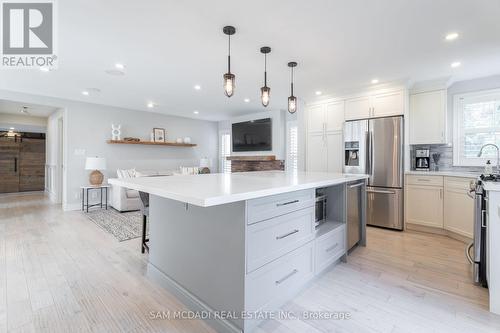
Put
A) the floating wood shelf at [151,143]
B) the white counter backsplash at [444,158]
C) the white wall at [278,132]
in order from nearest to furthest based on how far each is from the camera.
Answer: the white counter backsplash at [444,158] < the floating wood shelf at [151,143] < the white wall at [278,132]

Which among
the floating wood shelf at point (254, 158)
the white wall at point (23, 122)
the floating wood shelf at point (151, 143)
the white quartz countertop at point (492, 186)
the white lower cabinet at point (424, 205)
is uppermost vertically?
the white wall at point (23, 122)

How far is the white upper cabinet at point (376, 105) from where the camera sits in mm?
3828

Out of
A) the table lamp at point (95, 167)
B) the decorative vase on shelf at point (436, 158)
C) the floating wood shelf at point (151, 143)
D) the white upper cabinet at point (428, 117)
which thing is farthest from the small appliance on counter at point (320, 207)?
the floating wood shelf at point (151, 143)

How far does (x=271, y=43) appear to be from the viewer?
2.64 meters

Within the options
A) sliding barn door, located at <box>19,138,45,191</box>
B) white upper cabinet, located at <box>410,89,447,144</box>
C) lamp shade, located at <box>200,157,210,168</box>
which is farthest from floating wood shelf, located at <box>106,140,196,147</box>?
white upper cabinet, located at <box>410,89,447,144</box>

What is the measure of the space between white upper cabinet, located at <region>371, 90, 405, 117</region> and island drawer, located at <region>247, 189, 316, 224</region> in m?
2.72

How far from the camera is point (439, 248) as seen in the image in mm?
3039

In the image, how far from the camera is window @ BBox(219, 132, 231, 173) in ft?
26.4

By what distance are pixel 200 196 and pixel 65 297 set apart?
5.60 ft

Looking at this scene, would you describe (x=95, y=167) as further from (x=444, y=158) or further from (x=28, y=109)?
(x=444, y=158)

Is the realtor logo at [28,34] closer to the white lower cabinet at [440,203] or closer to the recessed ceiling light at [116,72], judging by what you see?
the recessed ceiling light at [116,72]

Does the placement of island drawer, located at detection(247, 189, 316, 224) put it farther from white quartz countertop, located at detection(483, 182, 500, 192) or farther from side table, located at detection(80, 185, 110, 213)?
side table, located at detection(80, 185, 110, 213)

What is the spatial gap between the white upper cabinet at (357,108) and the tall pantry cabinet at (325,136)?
0.36 feet

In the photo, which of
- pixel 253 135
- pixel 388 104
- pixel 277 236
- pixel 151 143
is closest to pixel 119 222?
pixel 151 143
